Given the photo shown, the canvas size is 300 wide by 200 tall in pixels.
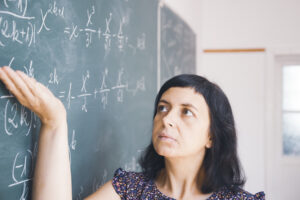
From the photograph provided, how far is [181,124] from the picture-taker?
1.20 meters

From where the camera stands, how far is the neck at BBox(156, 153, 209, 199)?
4.14 feet

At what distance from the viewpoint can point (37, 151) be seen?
1.01 meters

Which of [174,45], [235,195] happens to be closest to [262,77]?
[174,45]

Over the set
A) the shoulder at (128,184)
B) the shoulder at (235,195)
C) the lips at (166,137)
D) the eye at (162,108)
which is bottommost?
the shoulder at (235,195)

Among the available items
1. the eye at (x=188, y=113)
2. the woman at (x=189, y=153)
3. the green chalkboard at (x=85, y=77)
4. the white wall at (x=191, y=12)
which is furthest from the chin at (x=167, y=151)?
the white wall at (x=191, y=12)

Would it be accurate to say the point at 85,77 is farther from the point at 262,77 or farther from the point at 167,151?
the point at 262,77

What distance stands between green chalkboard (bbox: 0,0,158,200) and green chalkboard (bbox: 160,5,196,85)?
0.78ft

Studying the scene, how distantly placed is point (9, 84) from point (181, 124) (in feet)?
1.96

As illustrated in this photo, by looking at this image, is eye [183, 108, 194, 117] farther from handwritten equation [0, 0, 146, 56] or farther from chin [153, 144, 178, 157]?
handwritten equation [0, 0, 146, 56]

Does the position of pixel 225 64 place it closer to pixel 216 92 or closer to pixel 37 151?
pixel 216 92

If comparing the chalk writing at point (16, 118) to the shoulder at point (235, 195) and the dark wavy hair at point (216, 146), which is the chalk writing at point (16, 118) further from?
the shoulder at point (235, 195)

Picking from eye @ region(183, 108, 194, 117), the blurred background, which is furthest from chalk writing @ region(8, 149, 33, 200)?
the blurred background

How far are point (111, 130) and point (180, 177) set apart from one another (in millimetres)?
415

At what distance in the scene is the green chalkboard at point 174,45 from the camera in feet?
7.64
